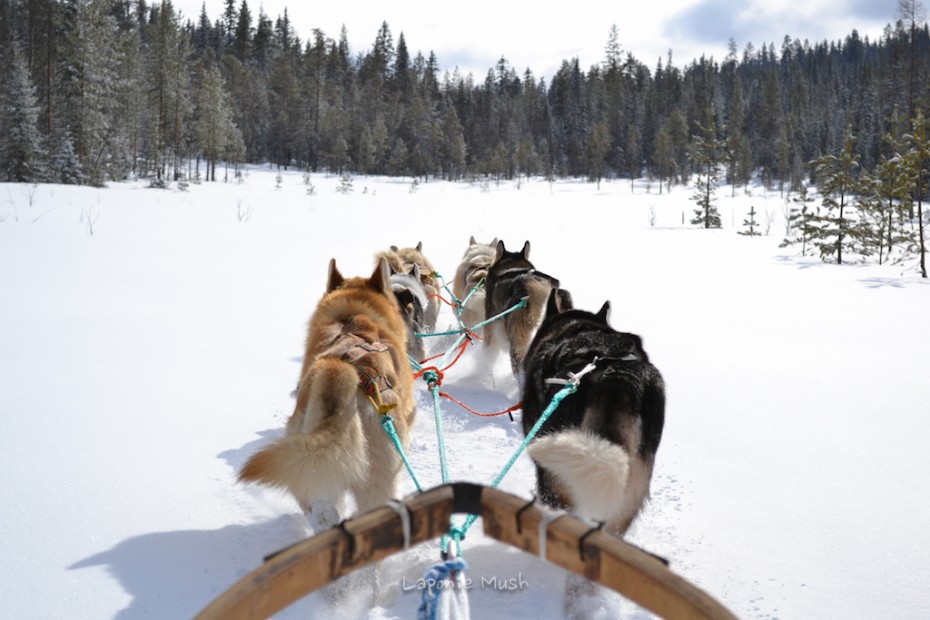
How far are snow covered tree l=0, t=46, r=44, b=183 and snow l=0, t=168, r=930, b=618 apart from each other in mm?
21236

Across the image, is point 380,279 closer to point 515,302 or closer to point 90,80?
point 515,302

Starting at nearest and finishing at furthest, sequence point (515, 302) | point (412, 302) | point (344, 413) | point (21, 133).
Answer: point (344, 413) < point (412, 302) < point (515, 302) < point (21, 133)

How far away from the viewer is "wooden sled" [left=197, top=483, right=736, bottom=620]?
953 mm

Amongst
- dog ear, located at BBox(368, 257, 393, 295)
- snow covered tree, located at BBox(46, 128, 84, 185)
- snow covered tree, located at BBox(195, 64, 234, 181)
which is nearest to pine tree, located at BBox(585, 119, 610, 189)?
snow covered tree, located at BBox(195, 64, 234, 181)

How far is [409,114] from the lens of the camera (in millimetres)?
57469

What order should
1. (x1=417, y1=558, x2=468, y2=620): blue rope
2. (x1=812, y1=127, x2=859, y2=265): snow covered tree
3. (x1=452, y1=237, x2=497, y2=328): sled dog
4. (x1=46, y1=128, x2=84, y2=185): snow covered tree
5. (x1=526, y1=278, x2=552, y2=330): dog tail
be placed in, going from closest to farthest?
(x1=417, y1=558, x2=468, y2=620): blue rope
(x1=526, y1=278, x2=552, y2=330): dog tail
(x1=452, y1=237, x2=497, y2=328): sled dog
(x1=812, y1=127, x2=859, y2=265): snow covered tree
(x1=46, y1=128, x2=84, y2=185): snow covered tree

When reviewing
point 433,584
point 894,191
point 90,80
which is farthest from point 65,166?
point 433,584

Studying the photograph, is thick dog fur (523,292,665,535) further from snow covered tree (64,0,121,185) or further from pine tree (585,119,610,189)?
pine tree (585,119,610,189)

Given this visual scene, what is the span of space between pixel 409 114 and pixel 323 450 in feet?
193

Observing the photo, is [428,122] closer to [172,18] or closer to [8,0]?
[172,18]

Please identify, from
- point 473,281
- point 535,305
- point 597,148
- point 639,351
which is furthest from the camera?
point 597,148

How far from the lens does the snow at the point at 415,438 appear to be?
2.27m

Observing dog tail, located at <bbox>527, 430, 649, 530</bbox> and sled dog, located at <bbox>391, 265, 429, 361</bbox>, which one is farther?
sled dog, located at <bbox>391, 265, 429, 361</bbox>

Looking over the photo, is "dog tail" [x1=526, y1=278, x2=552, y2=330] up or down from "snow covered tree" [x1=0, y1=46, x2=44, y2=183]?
down
